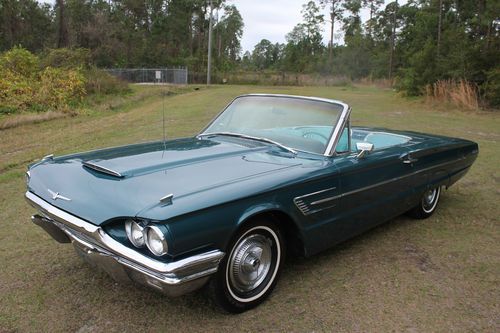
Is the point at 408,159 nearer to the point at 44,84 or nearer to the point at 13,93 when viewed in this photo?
the point at 13,93

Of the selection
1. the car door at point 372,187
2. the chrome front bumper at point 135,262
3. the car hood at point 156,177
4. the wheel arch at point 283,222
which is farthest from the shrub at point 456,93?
the chrome front bumper at point 135,262

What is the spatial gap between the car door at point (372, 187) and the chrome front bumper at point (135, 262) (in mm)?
1396

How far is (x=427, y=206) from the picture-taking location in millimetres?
5008

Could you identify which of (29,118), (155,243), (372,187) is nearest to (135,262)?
(155,243)

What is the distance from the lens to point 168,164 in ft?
10.3

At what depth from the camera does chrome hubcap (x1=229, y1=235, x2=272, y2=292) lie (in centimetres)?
287

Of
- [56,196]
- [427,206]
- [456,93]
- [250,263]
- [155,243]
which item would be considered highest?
[456,93]

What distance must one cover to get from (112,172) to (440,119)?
44.3 feet

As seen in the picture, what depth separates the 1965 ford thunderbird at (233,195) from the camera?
2469 mm

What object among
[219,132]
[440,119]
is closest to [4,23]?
[440,119]

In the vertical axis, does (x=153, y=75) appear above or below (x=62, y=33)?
below

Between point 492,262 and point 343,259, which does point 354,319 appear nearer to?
point 343,259

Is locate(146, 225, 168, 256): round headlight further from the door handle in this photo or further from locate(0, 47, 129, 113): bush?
locate(0, 47, 129, 113): bush

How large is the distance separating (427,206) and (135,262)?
12.2ft
